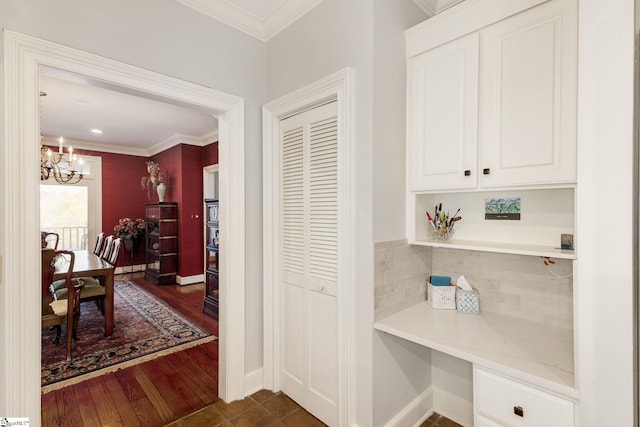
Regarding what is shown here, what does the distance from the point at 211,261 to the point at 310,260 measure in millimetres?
2714

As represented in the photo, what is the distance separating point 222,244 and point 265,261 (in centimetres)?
34

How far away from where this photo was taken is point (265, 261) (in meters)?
2.30

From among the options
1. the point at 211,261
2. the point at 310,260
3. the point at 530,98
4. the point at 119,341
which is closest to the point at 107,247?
the point at 211,261

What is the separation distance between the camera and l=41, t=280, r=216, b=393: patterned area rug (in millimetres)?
2604

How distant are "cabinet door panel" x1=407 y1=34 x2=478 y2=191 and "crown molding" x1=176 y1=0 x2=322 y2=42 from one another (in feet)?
2.79

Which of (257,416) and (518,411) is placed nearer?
(518,411)

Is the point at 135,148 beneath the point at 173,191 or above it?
above

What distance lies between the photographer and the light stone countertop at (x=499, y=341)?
1.21 metres

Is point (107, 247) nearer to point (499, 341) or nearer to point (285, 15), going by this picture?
point (285, 15)

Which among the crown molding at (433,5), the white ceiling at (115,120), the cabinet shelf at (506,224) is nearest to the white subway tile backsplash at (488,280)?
the cabinet shelf at (506,224)

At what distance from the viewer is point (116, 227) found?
6223 mm

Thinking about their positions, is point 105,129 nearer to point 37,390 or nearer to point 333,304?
point 37,390

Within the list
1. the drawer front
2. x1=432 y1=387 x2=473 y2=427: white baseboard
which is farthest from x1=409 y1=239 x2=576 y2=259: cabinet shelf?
x1=432 y1=387 x2=473 y2=427: white baseboard

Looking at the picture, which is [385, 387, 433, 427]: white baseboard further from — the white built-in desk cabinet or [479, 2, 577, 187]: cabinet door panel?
[479, 2, 577, 187]: cabinet door panel
